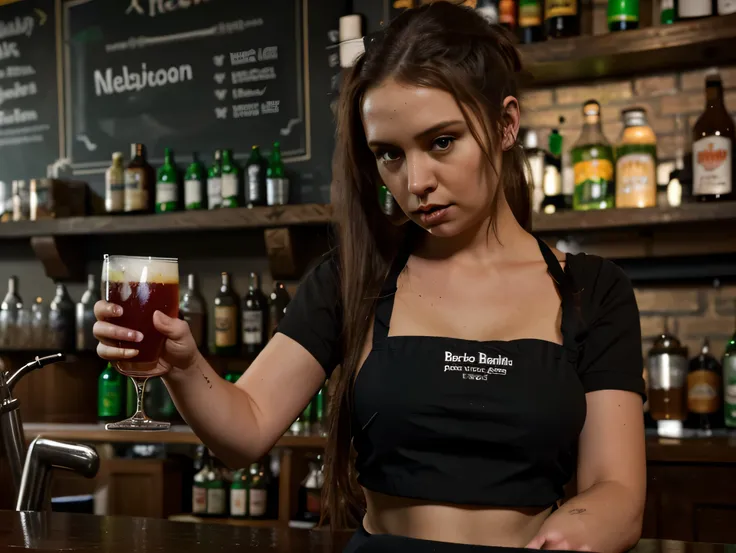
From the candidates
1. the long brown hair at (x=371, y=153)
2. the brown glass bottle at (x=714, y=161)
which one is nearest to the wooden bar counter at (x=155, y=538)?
the long brown hair at (x=371, y=153)

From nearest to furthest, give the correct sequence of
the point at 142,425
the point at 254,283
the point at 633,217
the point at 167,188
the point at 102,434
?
1. the point at 142,425
2. the point at 633,217
3. the point at 102,434
4. the point at 254,283
5. the point at 167,188

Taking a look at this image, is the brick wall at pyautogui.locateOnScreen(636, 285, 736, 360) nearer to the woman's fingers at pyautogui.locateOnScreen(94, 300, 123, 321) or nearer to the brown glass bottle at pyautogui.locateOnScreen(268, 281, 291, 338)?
the brown glass bottle at pyautogui.locateOnScreen(268, 281, 291, 338)

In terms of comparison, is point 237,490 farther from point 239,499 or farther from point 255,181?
point 255,181

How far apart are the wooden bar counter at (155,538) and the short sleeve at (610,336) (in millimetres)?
256

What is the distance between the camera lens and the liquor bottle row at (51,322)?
11.3 feet

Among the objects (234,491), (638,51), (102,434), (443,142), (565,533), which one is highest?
(638,51)

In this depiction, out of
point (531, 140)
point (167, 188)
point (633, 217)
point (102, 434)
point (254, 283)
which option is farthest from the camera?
point (167, 188)

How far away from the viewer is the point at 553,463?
1104 millimetres

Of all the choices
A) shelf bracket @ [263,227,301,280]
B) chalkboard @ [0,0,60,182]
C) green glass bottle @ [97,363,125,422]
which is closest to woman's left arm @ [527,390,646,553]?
shelf bracket @ [263,227,301,280]

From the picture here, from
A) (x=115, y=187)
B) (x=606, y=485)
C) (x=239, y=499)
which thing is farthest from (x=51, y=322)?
(x=606, y=485)

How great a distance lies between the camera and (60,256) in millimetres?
3539

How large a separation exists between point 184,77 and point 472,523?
2.91 meters

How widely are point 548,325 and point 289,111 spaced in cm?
238

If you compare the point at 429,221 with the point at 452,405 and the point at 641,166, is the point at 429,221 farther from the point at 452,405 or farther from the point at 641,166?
the point at 641,166
